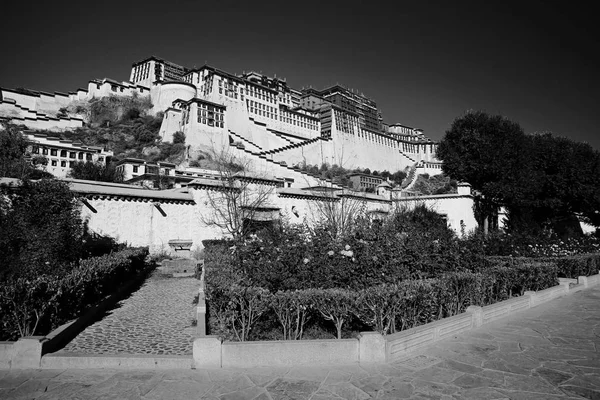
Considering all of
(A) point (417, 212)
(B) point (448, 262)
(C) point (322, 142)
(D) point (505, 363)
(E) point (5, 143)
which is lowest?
(D) point (505, 363)

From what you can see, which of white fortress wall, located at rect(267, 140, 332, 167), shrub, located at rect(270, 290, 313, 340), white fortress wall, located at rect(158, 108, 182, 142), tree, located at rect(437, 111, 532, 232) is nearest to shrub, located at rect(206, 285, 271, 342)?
shrub, located at rect(270, 290, 313, 340)

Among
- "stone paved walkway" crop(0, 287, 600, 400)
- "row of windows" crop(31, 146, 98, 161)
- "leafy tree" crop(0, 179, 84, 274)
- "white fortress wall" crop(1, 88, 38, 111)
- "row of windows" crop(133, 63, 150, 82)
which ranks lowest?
"stone paved walkway" crop(0, 287, 600, 400)

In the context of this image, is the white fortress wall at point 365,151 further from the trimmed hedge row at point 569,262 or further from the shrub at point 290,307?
the shrub at point 290,307

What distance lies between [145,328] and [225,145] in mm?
49484

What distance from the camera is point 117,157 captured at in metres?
53.1

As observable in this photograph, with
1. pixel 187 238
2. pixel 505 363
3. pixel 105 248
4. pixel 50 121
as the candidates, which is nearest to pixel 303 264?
Answer: pixel 505 363

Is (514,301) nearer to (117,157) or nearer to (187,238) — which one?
(187,238)

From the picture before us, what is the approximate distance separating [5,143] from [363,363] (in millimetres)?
44715

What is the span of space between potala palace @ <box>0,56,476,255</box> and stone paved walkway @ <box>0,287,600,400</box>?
508 inches

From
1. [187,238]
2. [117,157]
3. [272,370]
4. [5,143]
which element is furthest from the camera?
[117,157]

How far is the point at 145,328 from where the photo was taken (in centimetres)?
698

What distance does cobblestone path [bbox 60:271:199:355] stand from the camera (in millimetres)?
5824

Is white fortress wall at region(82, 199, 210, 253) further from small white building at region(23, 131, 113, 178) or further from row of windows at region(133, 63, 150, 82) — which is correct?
row of windows at region(133, 63, 150, 82)

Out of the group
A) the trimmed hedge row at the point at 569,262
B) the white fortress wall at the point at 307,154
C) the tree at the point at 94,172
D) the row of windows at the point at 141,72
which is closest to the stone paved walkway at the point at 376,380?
the trimmed hedge row at the point at 569,262
